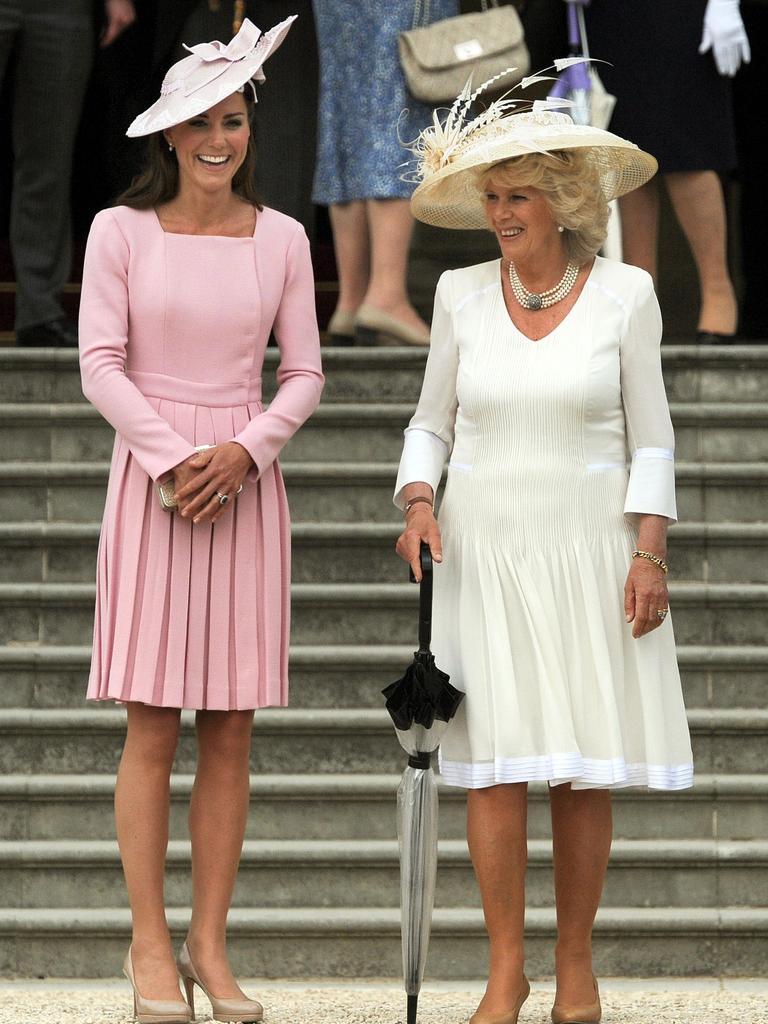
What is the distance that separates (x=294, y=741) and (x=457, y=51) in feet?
7.93

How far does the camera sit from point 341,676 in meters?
5.15

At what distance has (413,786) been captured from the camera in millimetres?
3812

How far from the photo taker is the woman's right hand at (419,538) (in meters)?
3.86

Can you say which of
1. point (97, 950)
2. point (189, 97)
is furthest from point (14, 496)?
point (189, 97)

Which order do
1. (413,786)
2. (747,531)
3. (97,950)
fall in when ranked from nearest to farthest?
(413,786), (97,950), (747,531)

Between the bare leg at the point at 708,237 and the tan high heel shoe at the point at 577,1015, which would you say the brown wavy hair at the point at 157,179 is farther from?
the bare leg at the point at 708,237

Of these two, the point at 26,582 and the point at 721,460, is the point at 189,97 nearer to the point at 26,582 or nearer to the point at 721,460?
the point at 26,582

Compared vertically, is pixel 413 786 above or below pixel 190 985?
above

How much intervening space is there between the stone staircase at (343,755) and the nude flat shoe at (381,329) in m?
0.51

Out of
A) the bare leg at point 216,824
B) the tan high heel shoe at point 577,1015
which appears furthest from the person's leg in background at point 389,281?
the tan high heel shoe at point 577,1015

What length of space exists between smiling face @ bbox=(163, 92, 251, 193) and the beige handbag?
89.4 inches

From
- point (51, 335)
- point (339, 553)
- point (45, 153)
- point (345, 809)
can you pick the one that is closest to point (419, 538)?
point (345, 809)

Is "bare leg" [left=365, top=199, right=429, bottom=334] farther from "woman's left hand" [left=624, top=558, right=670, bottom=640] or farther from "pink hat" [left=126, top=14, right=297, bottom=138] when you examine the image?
"woman's left hand" [left=624, top=558, right=670, bottom=640]

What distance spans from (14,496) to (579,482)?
2.28m
